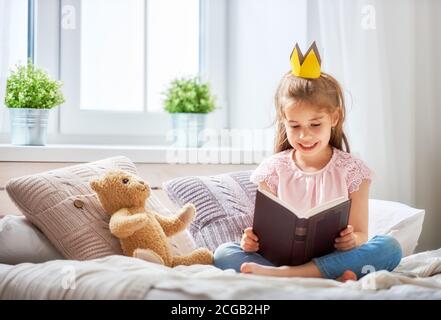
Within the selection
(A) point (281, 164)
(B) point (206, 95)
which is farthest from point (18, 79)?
(A) point (281, 164)

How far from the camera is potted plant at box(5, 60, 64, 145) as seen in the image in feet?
7.46

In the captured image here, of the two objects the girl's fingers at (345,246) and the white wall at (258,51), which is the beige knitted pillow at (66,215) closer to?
the girl's fingers at (345,246)

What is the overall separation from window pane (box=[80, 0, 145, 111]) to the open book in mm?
1304

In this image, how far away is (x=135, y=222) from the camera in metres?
1.56

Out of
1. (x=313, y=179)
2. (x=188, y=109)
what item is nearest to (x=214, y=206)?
(x=313, y=179)

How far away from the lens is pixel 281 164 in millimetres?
1814

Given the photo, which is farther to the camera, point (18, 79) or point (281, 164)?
point (18, 79)

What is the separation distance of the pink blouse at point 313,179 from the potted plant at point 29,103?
32.9 inches

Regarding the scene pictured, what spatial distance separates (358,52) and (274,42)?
1.43 ft

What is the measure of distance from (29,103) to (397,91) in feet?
3.94

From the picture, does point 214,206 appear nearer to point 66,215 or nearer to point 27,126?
point 66,215
